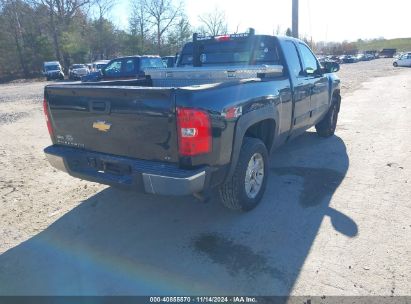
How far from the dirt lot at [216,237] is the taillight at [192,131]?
1.03 m

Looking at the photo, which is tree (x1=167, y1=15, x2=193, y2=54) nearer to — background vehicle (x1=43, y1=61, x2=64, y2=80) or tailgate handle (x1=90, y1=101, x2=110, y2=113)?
background vehicle (x1=43, y1=61, x2=64, y2=80)

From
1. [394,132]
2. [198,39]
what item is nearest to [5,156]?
[198,39]

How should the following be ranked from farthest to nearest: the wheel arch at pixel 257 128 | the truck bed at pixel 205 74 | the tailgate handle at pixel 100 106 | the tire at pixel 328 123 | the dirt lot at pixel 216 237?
the tire at pixel 328 123 → the truck bed at pixel 205 74 → the wheel arch at pixel 257 128 → the tailgate handle at pixel 100 106 → the dirt lot at pixel 216 237

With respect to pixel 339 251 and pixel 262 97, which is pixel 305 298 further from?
pixel 262 97

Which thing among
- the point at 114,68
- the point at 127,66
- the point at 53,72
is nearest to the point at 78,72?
the point at 53,72

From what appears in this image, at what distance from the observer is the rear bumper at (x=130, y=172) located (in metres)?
2.94

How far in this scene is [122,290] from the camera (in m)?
2.83

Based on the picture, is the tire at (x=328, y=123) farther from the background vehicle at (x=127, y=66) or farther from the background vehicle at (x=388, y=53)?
the background vehicle at (x=388, y=53)

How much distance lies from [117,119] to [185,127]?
73 cm

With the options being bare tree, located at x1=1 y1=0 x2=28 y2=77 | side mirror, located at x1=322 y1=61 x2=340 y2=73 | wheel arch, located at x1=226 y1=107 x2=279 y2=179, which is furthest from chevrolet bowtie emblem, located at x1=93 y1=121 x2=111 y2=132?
bare tree, located at x1=1 y1=0 x2=28 y2=77

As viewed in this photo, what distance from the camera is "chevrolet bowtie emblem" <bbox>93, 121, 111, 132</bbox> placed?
3350mm

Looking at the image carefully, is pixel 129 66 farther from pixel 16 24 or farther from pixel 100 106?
pixel 16 24

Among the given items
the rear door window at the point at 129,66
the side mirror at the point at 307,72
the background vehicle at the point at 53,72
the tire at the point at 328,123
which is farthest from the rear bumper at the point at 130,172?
the background vehicle at the point at 53,72

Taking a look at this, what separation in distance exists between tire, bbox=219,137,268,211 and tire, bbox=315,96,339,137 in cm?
346
